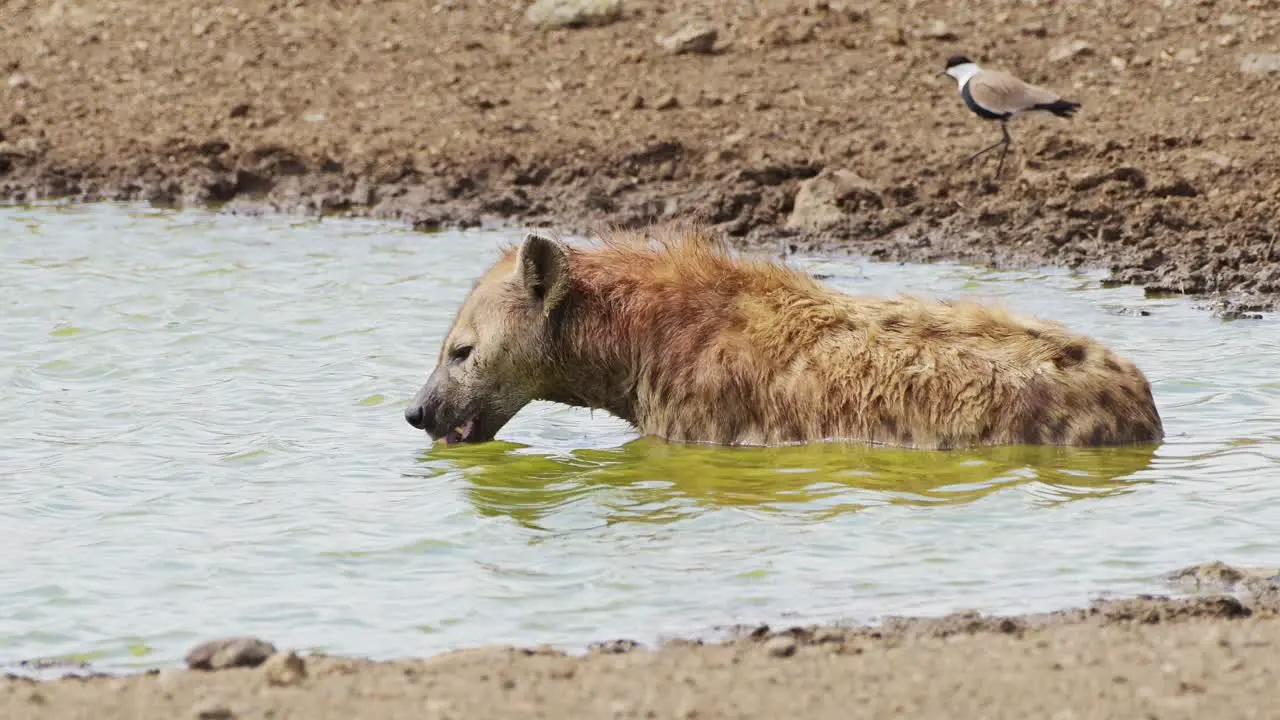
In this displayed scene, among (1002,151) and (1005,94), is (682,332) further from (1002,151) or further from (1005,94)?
(1002,151)

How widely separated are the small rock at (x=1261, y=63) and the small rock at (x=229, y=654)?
34.8 ft

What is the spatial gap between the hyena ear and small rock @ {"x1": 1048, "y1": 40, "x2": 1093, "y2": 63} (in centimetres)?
803

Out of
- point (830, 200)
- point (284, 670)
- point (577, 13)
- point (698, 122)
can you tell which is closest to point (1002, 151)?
point (830, 200)

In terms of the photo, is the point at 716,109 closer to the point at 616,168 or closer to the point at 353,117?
the point at 616,168

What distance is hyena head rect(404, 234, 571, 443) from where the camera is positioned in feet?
24.4

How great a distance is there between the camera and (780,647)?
4.78m

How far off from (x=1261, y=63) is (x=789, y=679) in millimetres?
10447

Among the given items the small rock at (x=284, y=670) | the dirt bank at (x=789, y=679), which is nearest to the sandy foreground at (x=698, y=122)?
the dirt bank at (x=789, y=679)

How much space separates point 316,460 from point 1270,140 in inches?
296

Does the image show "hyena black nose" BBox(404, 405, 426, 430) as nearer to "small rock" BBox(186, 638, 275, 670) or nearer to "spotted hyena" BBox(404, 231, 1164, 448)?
"spotted hyena" BBox(404, 231, 1164, 448)

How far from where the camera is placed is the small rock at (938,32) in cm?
1520

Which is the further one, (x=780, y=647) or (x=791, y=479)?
(x=791, y=479)

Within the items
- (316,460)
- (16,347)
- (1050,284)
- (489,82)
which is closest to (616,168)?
(489,82)

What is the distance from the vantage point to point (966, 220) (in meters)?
12.4
